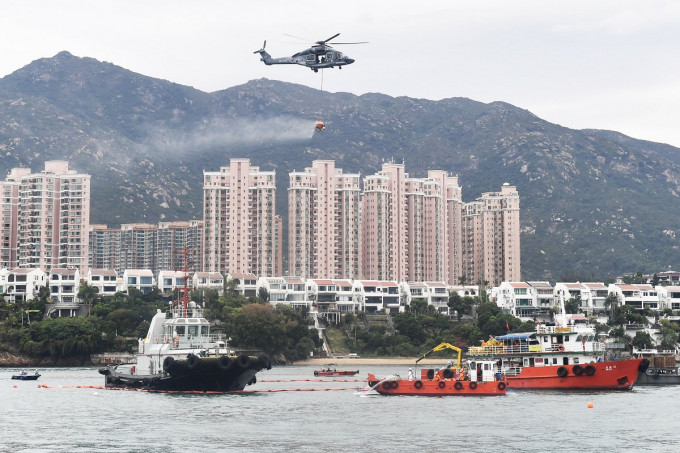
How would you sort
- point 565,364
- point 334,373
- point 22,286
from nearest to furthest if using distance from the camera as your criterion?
1. point 565,364
2. point 334,373
3. point 22,286

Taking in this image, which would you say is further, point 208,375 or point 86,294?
point 86,294

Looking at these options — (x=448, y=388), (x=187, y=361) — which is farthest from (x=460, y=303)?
(x=187, y=361)

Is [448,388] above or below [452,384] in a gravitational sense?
below

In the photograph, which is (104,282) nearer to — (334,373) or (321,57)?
(334,373)

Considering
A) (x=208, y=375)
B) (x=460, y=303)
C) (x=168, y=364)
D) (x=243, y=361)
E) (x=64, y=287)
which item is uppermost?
(x=64, y=287)

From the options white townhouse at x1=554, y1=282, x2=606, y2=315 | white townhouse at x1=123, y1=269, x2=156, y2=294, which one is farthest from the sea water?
white townhouse at x1=123, y1=269, x2=156, y2=294

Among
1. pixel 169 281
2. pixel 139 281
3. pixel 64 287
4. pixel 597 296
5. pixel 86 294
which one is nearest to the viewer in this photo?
pixel 86 294

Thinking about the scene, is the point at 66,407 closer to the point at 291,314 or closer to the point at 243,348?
the point at 243,348
